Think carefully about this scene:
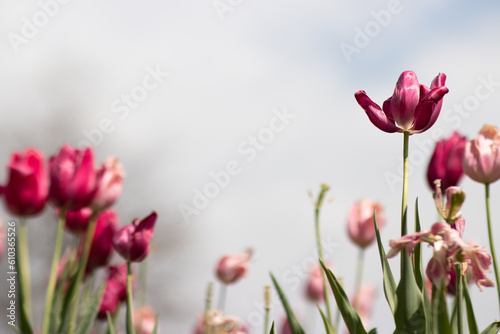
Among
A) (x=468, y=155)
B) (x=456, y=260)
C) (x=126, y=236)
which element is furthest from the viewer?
(x=126, y=236)

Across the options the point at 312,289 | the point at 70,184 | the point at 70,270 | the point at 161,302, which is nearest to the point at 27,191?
the point at 70,184

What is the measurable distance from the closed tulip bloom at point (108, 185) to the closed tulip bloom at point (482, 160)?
1262mm

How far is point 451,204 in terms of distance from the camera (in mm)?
1253

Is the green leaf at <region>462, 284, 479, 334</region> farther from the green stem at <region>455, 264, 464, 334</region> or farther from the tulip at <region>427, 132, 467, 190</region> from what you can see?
the tulip at <region>427, 132, 467, 190</region>

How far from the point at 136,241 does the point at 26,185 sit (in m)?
0.69

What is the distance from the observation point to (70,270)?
2.56 m

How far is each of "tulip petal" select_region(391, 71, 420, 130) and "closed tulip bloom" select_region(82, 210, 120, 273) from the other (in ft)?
4.79

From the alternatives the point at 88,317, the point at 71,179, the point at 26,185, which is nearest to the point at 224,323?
the point at 88,317

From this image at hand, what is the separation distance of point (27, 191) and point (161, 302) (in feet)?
29.0

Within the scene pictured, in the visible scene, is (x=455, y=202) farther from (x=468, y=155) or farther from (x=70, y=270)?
(x=70, y=270)

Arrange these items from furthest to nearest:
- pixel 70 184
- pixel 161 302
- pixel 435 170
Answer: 1. pixel 161 302
2. pixel 70 184
3. pixel 435 170

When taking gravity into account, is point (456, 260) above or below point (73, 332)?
above

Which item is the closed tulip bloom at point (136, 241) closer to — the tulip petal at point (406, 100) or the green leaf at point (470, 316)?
the tulip petal at point (406, 100)

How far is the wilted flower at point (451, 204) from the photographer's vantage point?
1.24 metres
